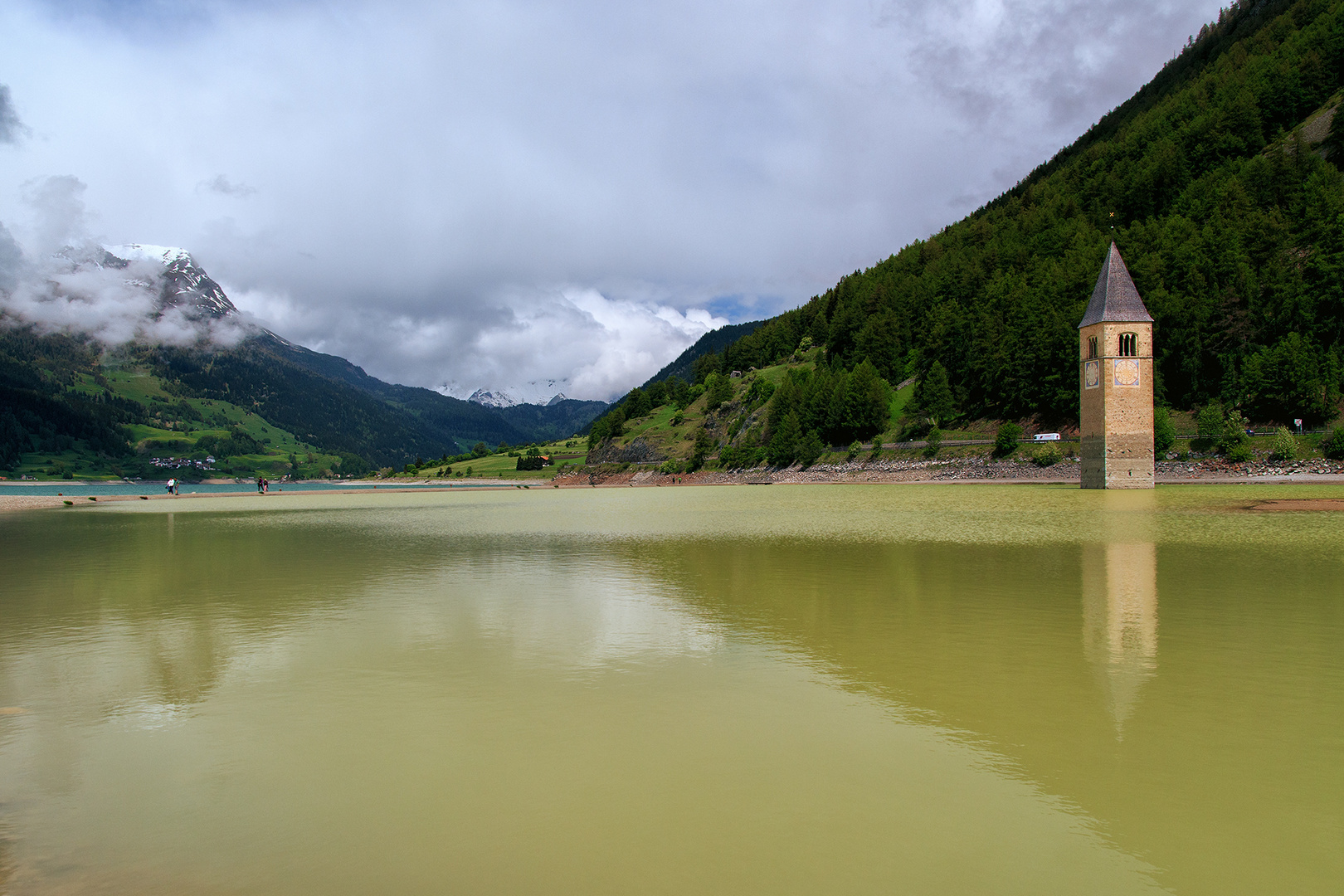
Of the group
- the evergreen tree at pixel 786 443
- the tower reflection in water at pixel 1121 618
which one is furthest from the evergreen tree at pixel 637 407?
the tower reflection in water at pixel 1121 618

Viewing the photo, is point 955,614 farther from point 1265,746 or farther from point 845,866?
point 845,866

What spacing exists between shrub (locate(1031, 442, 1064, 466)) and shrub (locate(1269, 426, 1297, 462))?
1991 centimetres

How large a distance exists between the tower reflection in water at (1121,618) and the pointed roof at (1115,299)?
55.0m

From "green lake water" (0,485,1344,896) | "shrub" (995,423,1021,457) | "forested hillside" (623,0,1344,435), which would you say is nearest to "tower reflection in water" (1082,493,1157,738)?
"green lake water" (0,485,1344,896)

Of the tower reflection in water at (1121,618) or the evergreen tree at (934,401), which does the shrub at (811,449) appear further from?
the tower reflection in water at (1121,618)

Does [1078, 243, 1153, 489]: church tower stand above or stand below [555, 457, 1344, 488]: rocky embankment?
above

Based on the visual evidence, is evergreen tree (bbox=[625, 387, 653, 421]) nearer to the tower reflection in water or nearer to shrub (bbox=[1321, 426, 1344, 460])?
shrub (bbox=[1321, 426, 1344, 460])

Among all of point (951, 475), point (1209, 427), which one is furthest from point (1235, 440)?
point (951, 475)

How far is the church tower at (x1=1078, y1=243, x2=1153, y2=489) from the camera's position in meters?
70.4

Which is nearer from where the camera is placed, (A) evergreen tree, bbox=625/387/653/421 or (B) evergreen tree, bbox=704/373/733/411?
(B) evergreen tree, bbox=704/373/733/411

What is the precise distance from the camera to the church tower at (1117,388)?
70.4 metres

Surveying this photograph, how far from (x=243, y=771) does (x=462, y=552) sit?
20.7 meters

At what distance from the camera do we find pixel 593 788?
7.30 m

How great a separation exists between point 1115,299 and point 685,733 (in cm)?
8049
